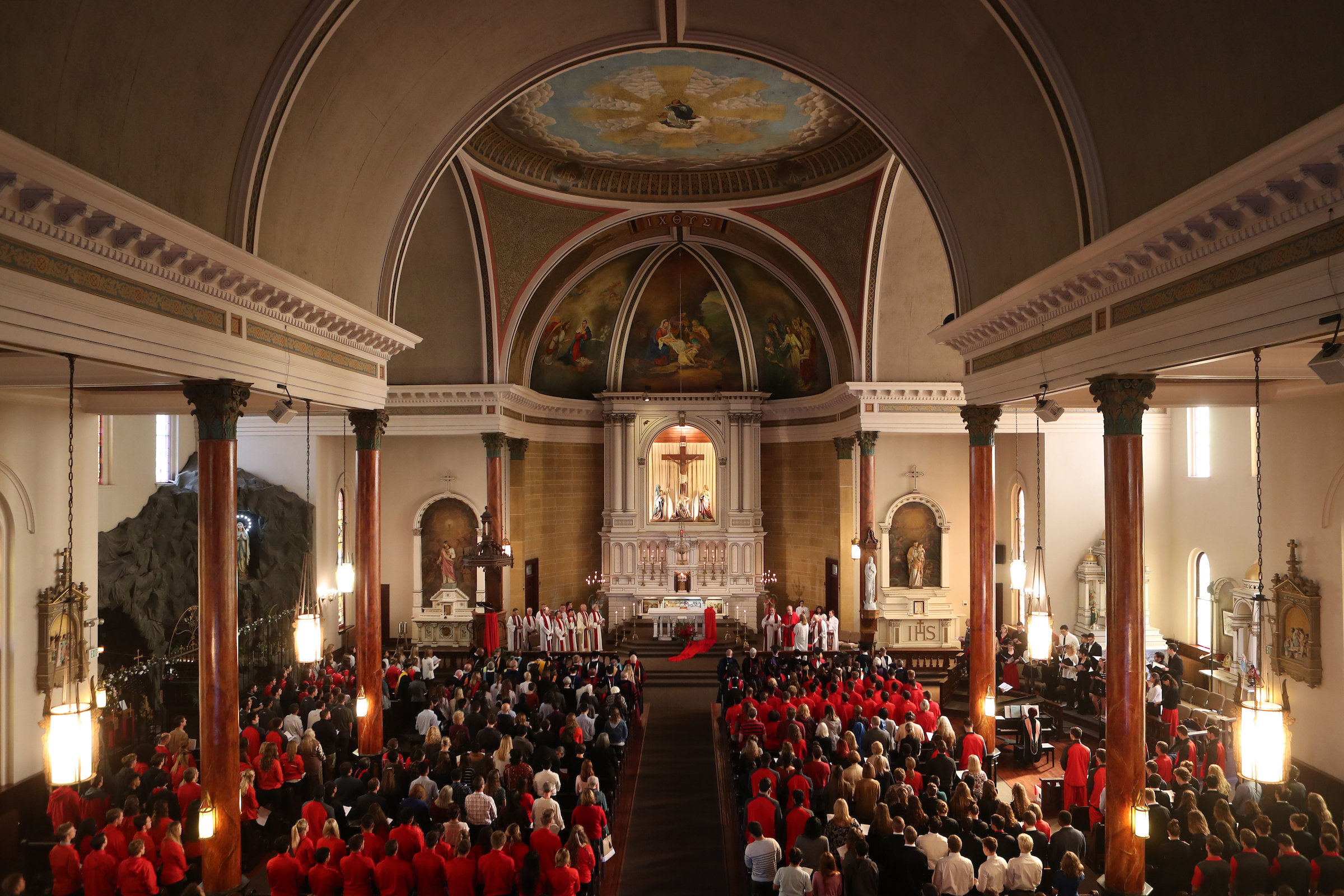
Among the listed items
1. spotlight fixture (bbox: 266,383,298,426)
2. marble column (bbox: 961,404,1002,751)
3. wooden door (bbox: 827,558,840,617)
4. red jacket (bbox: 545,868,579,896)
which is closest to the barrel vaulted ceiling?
spotlight fixture (bbox: 266,383,298,426)

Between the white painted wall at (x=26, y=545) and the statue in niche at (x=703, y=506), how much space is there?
1732cm

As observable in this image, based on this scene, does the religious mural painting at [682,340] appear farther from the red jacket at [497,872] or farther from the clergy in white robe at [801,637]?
the red jacket at [497,872]

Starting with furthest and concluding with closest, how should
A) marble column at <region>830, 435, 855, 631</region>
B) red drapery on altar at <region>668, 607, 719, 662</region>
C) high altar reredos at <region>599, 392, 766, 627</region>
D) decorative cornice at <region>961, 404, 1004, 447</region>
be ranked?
1. high altar reredos at <region>599, 392, 766, 627</region>
2. marble column at <region>830, 435, 855, 631</region>
3. red drapery on altar at <region>668, 607, 719, 662</region>
4. decorative cornice at <region>961, 404, 1004, 447</region>

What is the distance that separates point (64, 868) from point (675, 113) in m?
15.7

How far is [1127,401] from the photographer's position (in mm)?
8781

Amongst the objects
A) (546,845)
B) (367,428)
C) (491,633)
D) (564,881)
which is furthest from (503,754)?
(491,633)

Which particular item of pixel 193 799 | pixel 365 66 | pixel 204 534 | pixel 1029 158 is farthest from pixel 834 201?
pixel 193 799

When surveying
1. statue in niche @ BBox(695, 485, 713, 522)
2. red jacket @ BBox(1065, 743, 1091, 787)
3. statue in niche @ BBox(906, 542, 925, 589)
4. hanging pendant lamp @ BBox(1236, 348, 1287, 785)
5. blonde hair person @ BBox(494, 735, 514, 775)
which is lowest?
red jacket @ BBox(1065, 743, 1091, 787)

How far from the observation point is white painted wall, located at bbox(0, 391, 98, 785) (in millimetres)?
11719

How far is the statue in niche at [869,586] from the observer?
2172cm

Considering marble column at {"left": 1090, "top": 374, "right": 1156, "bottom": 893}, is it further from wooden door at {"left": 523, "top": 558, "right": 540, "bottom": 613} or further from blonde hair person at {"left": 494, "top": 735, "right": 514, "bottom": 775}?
wooden door at {"left": 523, "top": 558, "right": 540, "bottom": 613}

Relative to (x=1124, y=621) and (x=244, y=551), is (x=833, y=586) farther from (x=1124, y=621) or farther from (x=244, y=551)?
(x=1124, y=621)

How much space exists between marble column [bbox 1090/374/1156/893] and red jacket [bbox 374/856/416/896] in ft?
22.9

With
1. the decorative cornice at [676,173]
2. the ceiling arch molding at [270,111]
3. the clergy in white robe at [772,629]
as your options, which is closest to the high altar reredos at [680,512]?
the clergy in white robe at [772,629]
